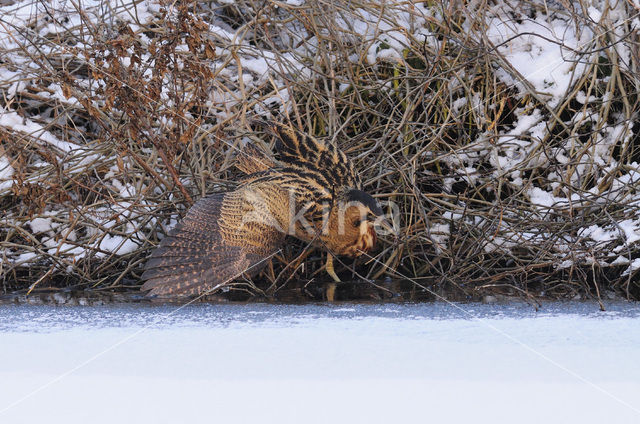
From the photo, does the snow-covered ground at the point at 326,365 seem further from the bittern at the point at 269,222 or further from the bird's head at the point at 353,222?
the bird's head at the point at 353,222

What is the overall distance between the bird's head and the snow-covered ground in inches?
22.0

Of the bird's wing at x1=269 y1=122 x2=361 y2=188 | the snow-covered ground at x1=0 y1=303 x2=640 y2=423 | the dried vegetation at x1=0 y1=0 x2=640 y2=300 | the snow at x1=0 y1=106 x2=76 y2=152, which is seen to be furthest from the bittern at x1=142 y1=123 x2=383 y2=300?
the snow at x1=0 y1=106 x2=76 y2=152

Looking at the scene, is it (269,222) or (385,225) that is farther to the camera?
(385,225)

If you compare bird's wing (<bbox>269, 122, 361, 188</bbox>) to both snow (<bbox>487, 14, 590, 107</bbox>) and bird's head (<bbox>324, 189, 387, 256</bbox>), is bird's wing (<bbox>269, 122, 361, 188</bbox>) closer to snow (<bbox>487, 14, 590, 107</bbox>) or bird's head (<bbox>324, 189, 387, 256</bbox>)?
bird's head (<bbox>324, 189, 387, 256</bbox>)

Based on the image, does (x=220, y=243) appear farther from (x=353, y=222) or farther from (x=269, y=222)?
(x=353, y=222)

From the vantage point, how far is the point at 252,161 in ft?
11.6

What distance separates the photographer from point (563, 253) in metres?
3.34

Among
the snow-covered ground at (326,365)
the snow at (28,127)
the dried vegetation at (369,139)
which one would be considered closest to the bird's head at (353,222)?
the dried vegetation at (369,139)

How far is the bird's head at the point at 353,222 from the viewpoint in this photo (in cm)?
327

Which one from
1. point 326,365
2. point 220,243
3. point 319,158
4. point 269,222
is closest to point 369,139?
point 319,158

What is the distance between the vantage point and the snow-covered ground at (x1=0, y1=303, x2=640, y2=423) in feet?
5.88

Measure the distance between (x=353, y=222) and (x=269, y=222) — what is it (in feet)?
1.18

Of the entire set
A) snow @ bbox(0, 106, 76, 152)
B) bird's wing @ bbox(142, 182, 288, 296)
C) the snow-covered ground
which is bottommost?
the snow-covered ground

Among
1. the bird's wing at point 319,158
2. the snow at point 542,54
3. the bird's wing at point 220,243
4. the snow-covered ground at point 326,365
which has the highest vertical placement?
the snow at point 542,54
